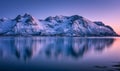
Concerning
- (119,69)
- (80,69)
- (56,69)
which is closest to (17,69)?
(56,69)

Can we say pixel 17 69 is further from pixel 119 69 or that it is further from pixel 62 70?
pixel 119 69

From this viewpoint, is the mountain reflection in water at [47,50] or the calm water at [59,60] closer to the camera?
the calm water at [59,60]

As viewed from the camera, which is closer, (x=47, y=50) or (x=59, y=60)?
(x=59, y=60)

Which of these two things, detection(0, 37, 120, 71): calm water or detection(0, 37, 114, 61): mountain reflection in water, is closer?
detection(0, 37, 120, 71): calm water

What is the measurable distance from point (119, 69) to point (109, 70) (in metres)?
1.38

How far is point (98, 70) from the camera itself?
2858cm

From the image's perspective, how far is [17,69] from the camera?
Answer: 97.2 ft

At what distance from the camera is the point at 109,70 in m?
28.3

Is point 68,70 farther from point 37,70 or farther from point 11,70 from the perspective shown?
point 11,70

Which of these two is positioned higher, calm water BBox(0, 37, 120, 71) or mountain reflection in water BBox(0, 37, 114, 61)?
calm water BBox(0, 37, 120, 71)

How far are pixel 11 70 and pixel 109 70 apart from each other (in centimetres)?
1317

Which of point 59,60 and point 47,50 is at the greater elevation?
point 59,60

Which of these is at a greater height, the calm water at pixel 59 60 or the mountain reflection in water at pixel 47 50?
the calm water at pixel 59 60

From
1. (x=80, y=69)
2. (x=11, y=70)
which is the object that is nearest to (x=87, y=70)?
(x=80, y=69)
